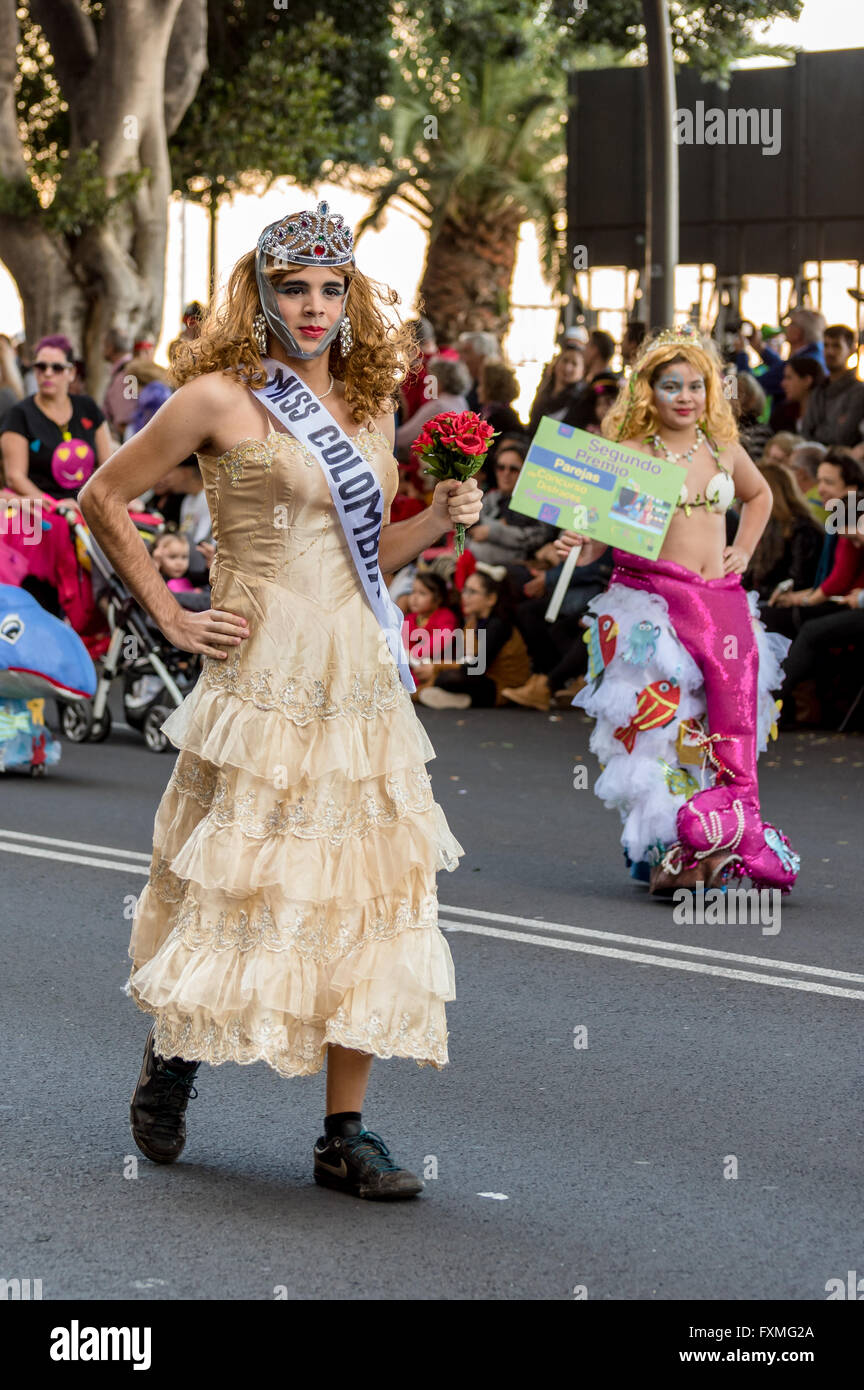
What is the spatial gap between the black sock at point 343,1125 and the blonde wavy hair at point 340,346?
157 centimetres

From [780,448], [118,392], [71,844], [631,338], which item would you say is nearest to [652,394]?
[71,844]

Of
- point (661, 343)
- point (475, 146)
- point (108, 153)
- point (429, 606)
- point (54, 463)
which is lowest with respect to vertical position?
point (429, 606)

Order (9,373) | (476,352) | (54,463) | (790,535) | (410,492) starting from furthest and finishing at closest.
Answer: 1. (9,373)
2. (476,352)
3. (410,492)
4. (790,535)
5. (54,463)

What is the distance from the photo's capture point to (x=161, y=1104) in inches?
192

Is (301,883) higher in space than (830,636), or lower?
lower

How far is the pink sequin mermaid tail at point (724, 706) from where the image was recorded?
802cm

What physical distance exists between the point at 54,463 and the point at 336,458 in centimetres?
806

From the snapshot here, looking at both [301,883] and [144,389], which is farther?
[144,389]

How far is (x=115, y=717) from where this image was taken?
1398 centimetres

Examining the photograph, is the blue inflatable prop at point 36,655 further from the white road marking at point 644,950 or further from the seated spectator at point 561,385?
the seated spectator at point 561,385

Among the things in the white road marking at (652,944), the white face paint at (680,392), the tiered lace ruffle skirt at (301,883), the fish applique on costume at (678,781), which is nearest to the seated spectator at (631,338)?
the white face paint at (680,392)

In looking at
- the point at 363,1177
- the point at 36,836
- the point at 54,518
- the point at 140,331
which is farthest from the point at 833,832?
the point at 140,331

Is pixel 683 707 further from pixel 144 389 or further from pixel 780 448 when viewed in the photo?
pixel 144 389

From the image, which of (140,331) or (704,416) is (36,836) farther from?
(140,331)
